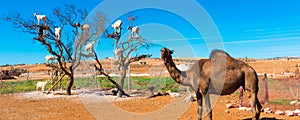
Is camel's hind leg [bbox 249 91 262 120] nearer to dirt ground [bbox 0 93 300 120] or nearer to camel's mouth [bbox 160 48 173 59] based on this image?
camel's mouth [bbox 160 48 173 59]

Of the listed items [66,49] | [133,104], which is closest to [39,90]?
[66,49]

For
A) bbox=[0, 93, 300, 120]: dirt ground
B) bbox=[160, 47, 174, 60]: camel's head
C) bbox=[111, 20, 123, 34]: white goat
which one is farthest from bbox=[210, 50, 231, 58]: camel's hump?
bbox=[111, 20, 123, 34]: white goat

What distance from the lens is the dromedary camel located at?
25.2 feet

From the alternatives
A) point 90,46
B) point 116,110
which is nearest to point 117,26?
point 90,46

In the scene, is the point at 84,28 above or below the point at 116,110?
above

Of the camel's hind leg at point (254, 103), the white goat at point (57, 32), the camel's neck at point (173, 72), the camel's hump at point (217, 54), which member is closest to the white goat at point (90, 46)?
the white goat at point (57, 32)

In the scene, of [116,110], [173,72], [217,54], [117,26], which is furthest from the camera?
[117,26]

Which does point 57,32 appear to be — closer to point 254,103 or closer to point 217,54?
point 217,54

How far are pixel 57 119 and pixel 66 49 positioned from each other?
8350mm

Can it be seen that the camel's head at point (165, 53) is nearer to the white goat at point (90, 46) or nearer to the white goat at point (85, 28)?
the white goat at point (90, 46)

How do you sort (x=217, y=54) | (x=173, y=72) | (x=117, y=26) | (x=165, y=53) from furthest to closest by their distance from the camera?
1. (x=117, y=26)
2. (x=217, y=54)
3. (x=173, y=72)
4. (x=165, y=53)

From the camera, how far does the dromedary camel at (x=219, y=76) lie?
7676 mm

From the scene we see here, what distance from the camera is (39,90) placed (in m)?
23.1

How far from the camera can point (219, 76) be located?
776cm
